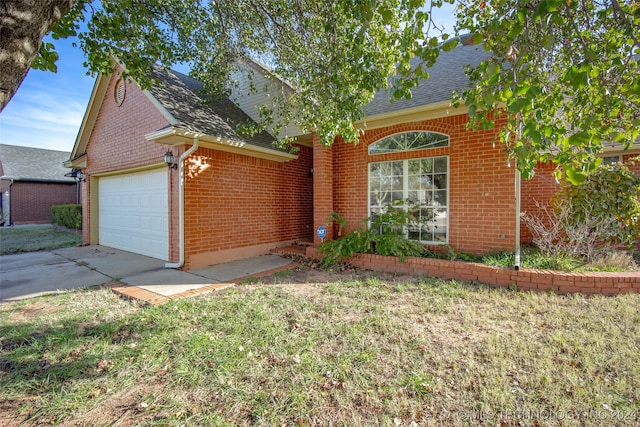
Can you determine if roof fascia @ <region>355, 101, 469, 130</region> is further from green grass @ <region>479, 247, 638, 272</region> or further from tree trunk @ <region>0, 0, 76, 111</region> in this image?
tree trunk @ <region>0, 0, 76, 111</region>

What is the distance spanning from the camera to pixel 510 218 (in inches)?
227

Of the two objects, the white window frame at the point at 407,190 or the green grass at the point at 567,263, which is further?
the white window frame at the point at 407,190

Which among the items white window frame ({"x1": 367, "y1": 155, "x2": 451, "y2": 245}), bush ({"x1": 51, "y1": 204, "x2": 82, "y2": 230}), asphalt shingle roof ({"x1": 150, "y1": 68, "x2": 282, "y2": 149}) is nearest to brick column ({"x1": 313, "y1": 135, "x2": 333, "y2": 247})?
white window frame ({"x1": 367, "y1": 155, "x2": 451, "y2": 245})

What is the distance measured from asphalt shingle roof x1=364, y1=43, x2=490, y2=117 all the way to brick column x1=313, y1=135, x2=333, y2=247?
1.57 m

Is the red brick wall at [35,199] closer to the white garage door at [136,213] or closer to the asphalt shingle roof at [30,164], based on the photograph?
the asphalt shingle roof at [30,164]

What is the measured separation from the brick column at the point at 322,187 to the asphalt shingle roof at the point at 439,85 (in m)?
1.57

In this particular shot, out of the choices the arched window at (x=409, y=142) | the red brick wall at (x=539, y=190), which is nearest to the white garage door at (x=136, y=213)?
the arched window at (x=409, y=142)

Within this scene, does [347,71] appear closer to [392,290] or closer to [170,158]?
[392,290]

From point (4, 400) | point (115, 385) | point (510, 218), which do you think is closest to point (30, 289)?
point (4, 400)

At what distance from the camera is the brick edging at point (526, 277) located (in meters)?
4.43

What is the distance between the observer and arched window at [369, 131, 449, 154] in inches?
260

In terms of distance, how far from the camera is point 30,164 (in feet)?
68.3

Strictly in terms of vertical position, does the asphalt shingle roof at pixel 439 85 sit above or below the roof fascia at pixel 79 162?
above

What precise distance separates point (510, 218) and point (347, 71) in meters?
4.48
